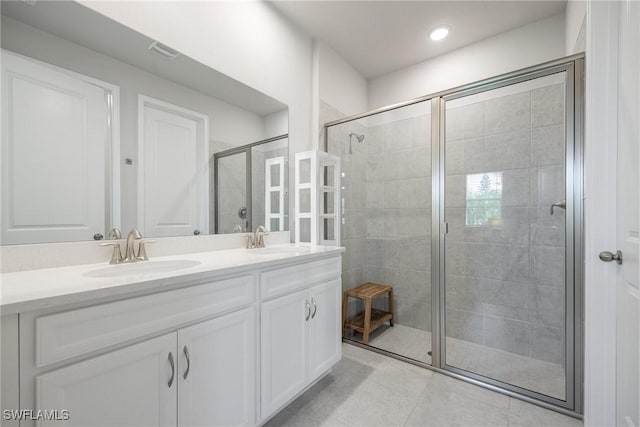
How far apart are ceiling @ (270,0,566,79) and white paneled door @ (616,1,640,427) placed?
1.10 m

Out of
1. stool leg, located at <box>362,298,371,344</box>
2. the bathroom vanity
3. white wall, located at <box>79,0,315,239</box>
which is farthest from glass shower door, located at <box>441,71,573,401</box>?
the bathroom vanity

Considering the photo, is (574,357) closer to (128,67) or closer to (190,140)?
(190,140)

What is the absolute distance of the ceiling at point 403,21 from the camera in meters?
1.95

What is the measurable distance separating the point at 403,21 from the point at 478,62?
80cm

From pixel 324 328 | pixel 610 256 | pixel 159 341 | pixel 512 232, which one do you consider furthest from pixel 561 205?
pixel 159 341

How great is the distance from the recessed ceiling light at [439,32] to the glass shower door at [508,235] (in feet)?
2.32

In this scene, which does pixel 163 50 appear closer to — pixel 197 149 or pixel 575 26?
pixel 197 149

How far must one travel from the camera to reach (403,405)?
150 cm

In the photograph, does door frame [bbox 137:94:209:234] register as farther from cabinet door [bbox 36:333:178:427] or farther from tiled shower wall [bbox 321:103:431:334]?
tiled shower wall [bbox 321:103:431:334]

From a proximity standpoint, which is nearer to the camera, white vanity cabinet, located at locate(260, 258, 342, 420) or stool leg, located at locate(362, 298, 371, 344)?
white vanity cabinet, located at locate(260, 258, 342, 420)

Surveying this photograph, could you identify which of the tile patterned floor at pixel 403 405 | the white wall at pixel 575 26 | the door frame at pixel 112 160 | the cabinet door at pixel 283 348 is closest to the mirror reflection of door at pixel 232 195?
the door frame at pixel 112 160

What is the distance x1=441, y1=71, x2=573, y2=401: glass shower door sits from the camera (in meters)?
1.67

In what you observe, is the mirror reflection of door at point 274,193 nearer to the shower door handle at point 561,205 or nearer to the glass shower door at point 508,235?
the glass shower door at point 508,235

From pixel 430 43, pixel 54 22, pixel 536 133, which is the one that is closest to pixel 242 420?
pixel 54 22
